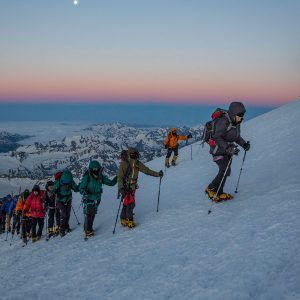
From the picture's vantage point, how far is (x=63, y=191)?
13.5 metres

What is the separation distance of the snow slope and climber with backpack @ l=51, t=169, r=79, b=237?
2.66ft

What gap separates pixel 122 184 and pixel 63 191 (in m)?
3.89

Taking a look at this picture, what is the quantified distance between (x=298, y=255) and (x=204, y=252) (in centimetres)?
200

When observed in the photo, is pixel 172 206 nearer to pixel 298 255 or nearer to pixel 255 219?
pixel 255 219

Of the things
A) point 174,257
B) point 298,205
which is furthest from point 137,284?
point 298,205

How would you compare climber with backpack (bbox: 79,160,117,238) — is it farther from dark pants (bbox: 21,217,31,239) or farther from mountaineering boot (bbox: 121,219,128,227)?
dark pants (bbox: 21,217,31,239)

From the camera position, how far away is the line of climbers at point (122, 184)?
9.55 metres

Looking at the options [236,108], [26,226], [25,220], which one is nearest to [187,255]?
[236,108]

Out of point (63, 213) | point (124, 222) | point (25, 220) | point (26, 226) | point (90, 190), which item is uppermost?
point (90, 190)

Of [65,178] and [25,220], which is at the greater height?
[65,178]

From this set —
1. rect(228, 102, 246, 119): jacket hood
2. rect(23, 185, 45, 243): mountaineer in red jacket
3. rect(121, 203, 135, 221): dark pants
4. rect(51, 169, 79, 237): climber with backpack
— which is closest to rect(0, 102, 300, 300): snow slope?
rect(121, 203, 135, 221): dark pants

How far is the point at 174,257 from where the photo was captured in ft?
24.4

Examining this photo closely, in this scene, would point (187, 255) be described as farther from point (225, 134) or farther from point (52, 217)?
point (52, 217)

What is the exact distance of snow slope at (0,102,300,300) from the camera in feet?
18.9
